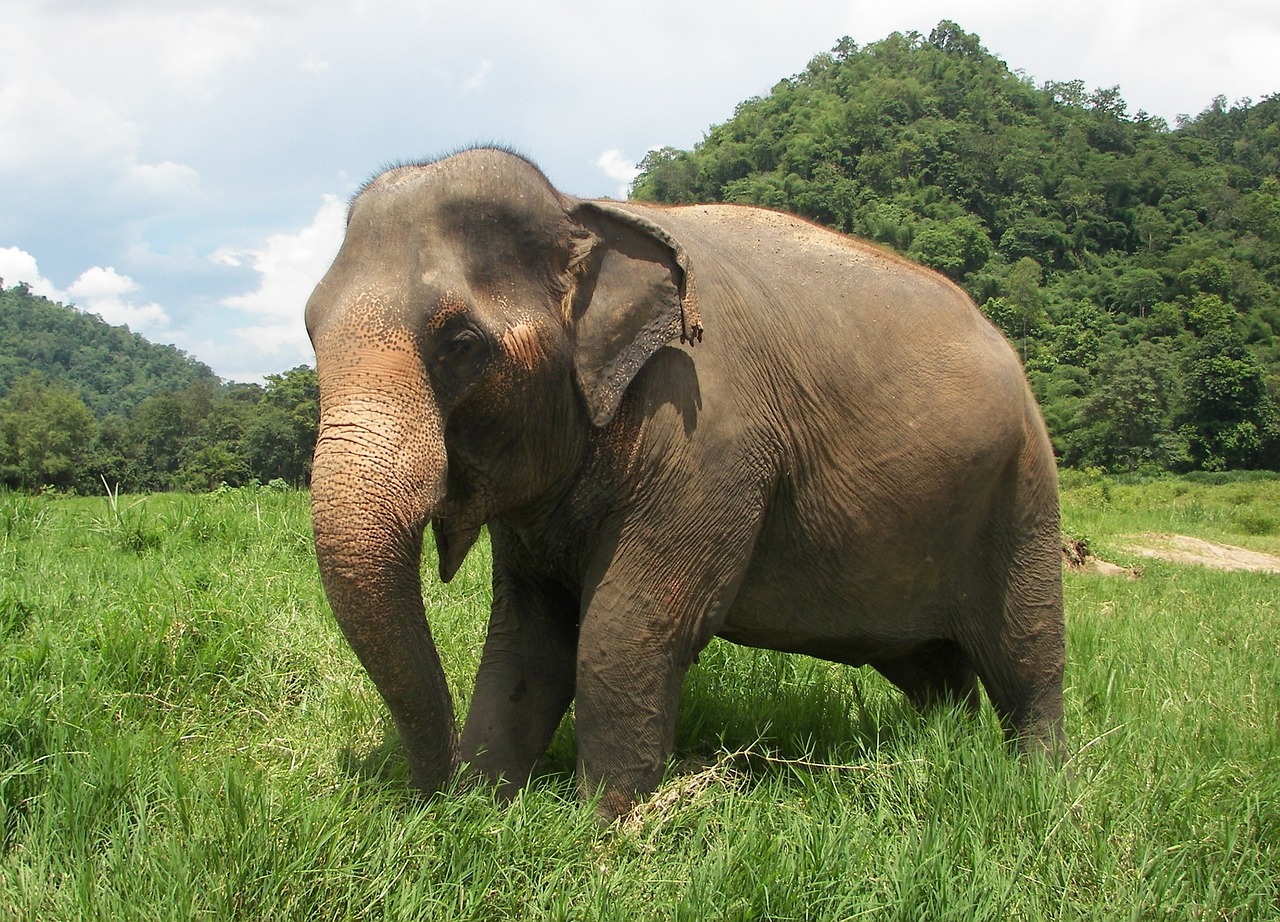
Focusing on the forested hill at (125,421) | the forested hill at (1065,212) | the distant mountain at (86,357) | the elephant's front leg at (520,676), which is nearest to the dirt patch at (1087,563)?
the forested hill at (125,421)

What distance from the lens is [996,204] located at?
254 ft

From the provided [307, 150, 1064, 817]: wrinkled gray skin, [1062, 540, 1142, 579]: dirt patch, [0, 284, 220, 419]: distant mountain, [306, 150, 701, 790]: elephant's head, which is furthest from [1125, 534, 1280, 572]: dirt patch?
[0, 284, 220, 419]: distant mountain

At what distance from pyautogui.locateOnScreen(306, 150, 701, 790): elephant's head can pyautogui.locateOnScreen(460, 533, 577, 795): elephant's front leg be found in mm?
454

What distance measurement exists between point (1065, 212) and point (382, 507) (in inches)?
3348

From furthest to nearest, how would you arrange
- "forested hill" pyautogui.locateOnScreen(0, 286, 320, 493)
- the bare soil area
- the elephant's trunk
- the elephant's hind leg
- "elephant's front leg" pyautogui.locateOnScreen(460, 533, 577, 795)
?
1. "forested hill" pyautogui.locateOnScreen(0, 286, 320, 493)
2. the bare soil area
3. the elephant's hind leg
4. "elephant's front leg" pyautogui.locateOnScreen(460, 533, 577, 795)
5. the elephant's trunk

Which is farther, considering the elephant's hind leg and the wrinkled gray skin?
the elephant's hind leg

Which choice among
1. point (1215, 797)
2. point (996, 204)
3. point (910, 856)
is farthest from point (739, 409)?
point (996, 204)

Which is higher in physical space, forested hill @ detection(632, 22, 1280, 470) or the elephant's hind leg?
forested hill @ detection(632, 22, 1280, 470)

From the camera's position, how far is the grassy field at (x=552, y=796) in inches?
90.0

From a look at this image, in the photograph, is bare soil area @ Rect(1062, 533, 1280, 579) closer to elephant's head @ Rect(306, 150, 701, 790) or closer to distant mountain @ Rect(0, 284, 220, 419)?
elephant's head @ Rect(306, 150, 701, 790)

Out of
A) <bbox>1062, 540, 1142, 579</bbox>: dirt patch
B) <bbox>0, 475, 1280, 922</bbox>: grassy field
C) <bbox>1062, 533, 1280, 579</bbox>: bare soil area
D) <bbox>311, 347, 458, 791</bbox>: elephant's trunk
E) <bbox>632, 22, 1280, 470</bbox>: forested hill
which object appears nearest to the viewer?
<bbox>311, 347, 458, 791</bbox>: elephant's trunk

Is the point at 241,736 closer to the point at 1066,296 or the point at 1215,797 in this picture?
the point at 1215,797

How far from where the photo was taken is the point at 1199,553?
1625cm

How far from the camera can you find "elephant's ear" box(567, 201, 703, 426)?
9.11 feet
